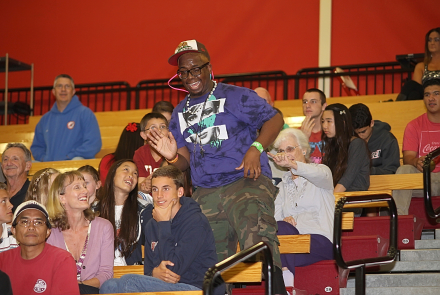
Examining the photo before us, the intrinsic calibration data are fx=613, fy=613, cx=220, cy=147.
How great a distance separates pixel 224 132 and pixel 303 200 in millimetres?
898

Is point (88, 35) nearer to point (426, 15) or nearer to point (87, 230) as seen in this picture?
point (426, 15)

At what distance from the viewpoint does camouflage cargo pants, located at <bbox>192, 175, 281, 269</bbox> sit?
10.3ft

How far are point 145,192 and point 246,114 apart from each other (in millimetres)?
1144

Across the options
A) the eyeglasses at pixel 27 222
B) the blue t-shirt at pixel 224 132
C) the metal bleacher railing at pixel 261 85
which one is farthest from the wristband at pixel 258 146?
the metal bleacher railing at pixel 261 85

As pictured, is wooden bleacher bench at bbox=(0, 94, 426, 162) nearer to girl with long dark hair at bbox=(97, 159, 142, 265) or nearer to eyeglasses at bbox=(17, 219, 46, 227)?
girl with long dark hair at bbox=(97, 159, 142, 265)

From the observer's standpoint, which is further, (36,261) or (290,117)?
(290,117)

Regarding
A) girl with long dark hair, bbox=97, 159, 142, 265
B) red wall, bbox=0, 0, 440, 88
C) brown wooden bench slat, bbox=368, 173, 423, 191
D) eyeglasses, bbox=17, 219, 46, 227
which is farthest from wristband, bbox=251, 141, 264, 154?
red wall, bbox=0, 0, 440, 88

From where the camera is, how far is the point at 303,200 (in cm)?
397

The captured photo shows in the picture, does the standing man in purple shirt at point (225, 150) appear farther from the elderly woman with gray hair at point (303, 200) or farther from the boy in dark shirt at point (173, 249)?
the elderly woman with gray hair at point (303, 200)

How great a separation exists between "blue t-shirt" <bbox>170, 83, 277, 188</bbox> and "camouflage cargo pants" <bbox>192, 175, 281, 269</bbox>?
2.4 inches

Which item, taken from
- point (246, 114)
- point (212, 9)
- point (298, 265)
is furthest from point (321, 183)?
point (212, 9)

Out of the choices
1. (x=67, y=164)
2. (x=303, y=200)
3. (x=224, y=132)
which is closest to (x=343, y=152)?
(x=303, y=200)

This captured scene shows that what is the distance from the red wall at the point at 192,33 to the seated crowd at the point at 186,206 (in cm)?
435

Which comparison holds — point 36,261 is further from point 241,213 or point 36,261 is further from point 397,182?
point 397,182
